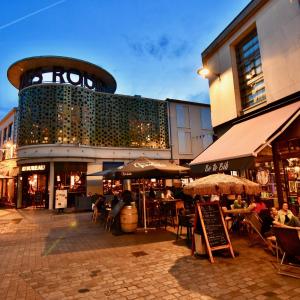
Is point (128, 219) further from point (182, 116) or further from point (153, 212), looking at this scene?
point (182, 116)

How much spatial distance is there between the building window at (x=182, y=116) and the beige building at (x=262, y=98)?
13.0 meters

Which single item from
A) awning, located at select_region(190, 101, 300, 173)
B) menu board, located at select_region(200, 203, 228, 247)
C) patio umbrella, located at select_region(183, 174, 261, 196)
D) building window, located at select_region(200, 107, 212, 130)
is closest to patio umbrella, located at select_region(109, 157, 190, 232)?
awning, located at select_region(190, 101, 300, 173)

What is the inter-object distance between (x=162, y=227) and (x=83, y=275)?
532 cm

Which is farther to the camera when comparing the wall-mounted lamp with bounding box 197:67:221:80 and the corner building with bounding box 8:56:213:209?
the corner building with bounding box 8:56:213:209

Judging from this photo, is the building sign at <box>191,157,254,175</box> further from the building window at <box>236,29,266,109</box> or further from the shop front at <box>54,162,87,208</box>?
the shop front at <box>54,162,87,208</box>

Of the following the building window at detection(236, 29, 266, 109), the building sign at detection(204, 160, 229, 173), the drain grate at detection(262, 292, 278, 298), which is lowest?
the drain grate at detection(262, 292, 278, 298)

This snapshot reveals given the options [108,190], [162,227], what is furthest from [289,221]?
[108,190]

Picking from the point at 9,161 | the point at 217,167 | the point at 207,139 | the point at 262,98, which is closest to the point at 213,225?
the point at 217,167

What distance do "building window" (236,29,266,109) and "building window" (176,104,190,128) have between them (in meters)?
13.7

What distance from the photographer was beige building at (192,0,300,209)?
6.64 metres

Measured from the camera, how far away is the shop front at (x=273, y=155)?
20.0 ft

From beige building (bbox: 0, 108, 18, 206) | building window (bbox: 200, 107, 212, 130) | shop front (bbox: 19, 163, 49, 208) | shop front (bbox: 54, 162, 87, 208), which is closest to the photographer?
shop front (bbox: 54, 162, 87, 208)

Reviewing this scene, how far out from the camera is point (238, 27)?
31.4 feet

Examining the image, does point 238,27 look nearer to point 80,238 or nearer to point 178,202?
point 178,202
